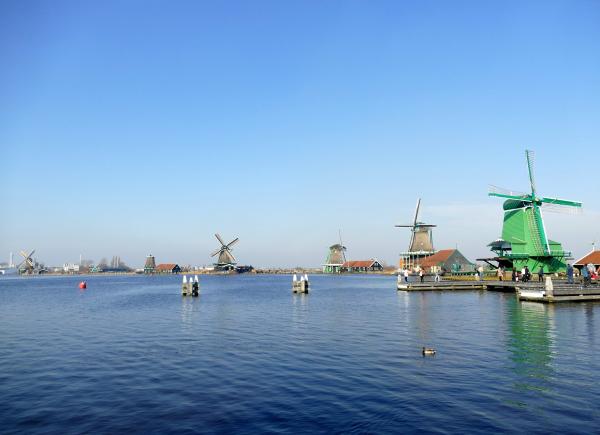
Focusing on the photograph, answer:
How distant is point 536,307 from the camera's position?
39031mm

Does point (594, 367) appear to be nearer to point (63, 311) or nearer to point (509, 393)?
point (509, 393)

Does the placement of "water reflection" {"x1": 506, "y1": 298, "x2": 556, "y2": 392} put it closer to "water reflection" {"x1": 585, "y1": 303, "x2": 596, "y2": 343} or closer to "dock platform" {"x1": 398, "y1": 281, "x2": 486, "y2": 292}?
"water reflection" {"x1": 585, "y1": 303, "x2": 596, "y2": 343}

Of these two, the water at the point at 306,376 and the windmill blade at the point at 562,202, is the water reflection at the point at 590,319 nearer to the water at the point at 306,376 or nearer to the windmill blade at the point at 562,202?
the water at the point at 306,376

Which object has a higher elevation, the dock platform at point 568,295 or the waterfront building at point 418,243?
the waterfront building at point 418,243

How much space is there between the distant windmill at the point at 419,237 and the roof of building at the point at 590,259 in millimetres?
61068

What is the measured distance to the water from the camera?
41.8ft

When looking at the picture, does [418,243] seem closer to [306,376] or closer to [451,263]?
[451,263]

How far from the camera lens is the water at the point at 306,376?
12742 mm

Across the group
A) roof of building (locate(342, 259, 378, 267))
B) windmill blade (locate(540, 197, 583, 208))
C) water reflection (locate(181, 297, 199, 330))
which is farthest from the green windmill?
roof of building (locate(342, 259, 378, 267))

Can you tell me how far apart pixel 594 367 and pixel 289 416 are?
1316 cm

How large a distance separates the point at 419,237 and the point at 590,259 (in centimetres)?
6572

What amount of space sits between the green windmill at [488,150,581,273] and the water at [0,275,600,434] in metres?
41.4

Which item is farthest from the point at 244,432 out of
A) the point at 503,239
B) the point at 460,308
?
the point at 503,239

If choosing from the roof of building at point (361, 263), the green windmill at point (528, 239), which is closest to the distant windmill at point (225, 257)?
the roof of building at point (361, 263)
